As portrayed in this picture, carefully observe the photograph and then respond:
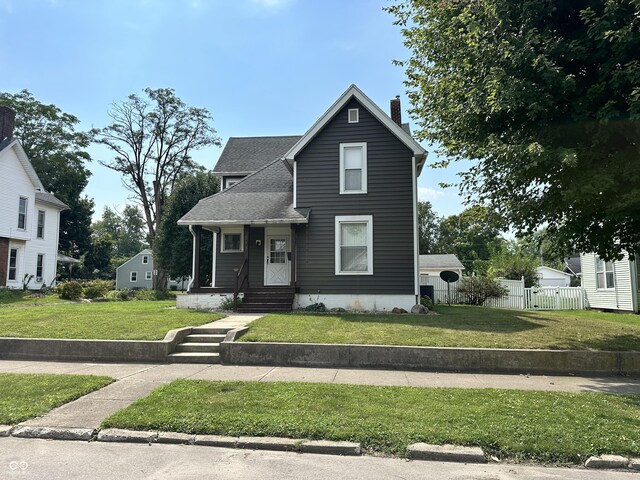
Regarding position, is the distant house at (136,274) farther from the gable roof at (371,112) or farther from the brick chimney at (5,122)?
the gable roof at (371,112)

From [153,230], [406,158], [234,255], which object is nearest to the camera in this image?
[406,158]

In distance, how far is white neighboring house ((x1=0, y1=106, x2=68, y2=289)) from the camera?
2431 centimetres

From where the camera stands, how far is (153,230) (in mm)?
38781

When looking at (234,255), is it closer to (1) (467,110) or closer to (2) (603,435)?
(1) (467,110)

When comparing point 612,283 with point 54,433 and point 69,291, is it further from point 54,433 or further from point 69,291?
point 69,291

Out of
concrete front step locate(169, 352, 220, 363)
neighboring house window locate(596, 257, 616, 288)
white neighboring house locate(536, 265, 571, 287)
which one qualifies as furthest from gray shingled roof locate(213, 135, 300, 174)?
white neighboring house locate(536, 265, 571, 287)

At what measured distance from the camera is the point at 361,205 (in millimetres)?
15117

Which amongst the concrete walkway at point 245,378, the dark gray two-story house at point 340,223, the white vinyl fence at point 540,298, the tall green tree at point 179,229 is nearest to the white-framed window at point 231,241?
the dark gray two-story house at point 340,223

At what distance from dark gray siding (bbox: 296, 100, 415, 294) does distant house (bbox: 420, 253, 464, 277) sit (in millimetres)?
22137

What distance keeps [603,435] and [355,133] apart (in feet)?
41.1

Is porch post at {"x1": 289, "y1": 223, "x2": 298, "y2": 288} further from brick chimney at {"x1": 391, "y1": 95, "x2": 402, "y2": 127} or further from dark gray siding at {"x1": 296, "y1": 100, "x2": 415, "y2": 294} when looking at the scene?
brick chimney at {"x1": 391, "y1": 95, "x2": 402, "y2": 127}

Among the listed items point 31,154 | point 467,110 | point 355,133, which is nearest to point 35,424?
point 467,110

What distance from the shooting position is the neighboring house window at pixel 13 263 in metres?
25.3

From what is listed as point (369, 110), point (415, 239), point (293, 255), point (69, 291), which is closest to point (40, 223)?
point (69, 291)
